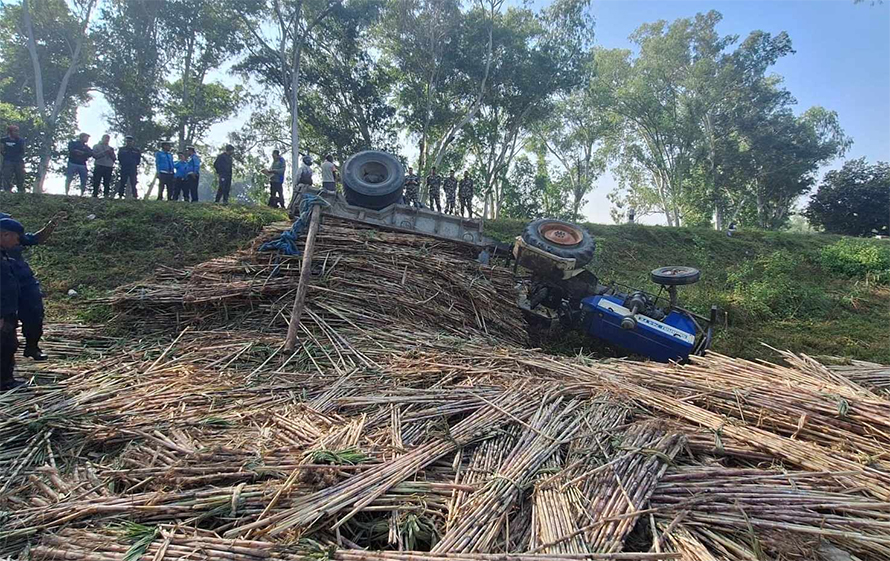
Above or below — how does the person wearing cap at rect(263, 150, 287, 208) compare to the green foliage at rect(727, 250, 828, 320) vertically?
above

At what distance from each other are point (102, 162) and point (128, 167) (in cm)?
52

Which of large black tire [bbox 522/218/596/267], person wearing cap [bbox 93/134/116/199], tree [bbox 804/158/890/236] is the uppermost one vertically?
tree [bbox 804/158/890/236]

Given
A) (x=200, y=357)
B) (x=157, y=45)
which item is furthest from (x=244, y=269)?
(x=157, y=45)

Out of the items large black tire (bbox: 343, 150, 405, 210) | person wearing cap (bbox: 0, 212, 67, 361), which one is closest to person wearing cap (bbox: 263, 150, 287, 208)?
large black tire (bbox: 343, 150, 405, 210)

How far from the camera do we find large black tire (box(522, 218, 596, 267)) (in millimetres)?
6707

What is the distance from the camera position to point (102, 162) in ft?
33.7

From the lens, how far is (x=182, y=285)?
5633 mm

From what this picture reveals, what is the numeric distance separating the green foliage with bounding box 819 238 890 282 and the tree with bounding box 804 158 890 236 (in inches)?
239

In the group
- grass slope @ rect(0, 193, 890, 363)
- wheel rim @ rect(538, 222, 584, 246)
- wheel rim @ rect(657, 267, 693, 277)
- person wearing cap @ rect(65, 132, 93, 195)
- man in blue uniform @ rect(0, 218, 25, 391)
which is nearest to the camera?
man in blue uniform @ rect(0, 218, 25, 391)

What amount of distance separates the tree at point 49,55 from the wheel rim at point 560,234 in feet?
52.9

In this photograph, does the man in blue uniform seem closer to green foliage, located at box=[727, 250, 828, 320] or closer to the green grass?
the green grass

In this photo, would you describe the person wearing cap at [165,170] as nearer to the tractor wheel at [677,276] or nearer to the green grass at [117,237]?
the green grass at [117,237]

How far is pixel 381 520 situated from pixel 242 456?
0.97m

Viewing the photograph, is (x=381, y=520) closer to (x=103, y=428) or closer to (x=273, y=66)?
(x=103, y=428)
